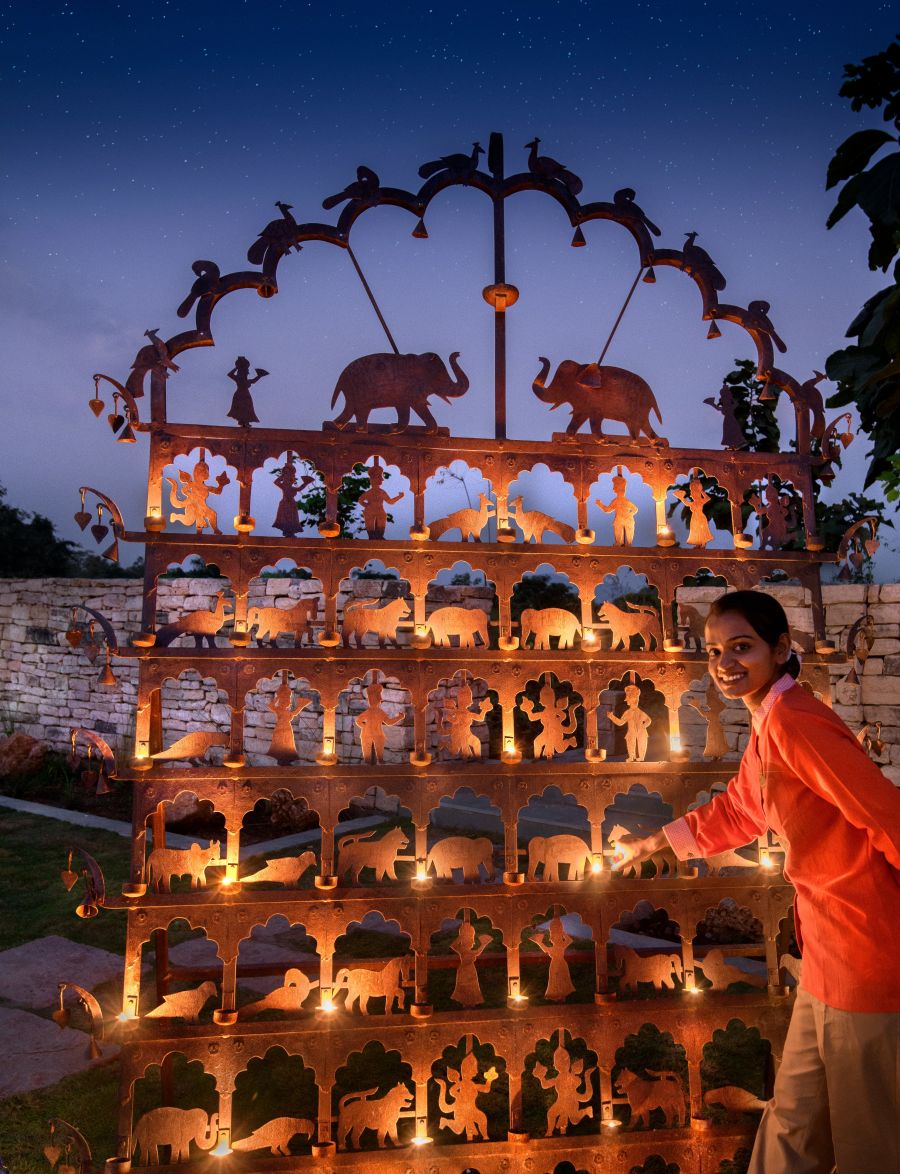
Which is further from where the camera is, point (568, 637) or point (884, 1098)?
point (568, 637)

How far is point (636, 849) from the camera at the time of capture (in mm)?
2791

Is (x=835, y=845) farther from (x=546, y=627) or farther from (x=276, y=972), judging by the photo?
(x=276, y=972)

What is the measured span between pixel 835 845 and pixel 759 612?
68 centimetres

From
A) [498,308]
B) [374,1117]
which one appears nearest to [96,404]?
[498,308]

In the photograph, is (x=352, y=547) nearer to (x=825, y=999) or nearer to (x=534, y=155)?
(x=534, y=155)

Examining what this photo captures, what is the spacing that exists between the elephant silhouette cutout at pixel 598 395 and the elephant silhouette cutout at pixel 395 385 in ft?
1.24

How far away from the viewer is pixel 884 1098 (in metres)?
1.96

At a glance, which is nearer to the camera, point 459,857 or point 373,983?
point 373,983

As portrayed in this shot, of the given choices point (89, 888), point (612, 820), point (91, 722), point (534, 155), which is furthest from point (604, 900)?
point (91, 722)

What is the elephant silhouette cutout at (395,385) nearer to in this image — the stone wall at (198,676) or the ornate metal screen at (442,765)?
the ornate metal screen at (442,765)

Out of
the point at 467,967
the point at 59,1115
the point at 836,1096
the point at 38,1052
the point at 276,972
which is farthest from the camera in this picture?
the point at 38,1052

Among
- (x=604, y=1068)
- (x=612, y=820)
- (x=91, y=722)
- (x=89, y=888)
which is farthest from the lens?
(x=91, y=722)

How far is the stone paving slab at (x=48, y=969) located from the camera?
14.2ft

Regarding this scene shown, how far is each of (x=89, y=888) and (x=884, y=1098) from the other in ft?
8.42
